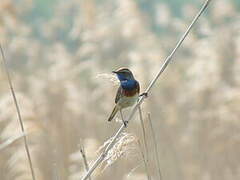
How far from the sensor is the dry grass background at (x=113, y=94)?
4.91 metres

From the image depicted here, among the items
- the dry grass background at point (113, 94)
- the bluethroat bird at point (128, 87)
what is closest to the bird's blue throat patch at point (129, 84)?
the bluethroat bird at point (128, 87)

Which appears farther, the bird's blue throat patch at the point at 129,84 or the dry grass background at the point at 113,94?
the dry grass background at the point at 113,94

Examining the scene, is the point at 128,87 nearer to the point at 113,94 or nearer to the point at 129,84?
the point at 129,84

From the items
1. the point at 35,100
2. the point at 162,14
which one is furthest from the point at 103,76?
the point at 162,14

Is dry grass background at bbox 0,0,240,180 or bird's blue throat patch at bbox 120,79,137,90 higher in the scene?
dry grass background at bbox 0,0,240,180

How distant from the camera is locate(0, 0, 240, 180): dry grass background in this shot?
491 cm

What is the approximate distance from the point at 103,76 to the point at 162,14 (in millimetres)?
6148

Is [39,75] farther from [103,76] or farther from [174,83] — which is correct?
[103,76]

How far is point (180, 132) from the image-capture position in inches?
234

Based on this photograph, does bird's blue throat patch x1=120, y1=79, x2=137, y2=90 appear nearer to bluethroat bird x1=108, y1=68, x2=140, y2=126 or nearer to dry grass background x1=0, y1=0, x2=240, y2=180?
bluethroat bird x1=108, y1=68, x2=140, y2=126

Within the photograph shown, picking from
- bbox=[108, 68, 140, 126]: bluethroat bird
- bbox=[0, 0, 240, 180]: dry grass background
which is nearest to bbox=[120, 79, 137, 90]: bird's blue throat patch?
bbox=[108, 68, 140, 126]: bluethroat bird

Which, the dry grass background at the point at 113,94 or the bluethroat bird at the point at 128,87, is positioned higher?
the dry grass background at the point at 113,94

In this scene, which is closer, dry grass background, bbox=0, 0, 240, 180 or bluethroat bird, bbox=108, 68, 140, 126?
bluethroat bird, bbox=108, 68, 140, 126

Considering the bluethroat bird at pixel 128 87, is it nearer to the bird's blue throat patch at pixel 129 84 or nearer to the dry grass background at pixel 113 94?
the bird's blue throat patch at pixel 129 84
